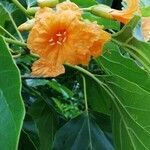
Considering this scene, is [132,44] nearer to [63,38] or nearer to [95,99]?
[63,38]

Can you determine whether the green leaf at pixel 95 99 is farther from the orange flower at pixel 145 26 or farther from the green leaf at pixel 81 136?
the orange flower at pixel 145 26

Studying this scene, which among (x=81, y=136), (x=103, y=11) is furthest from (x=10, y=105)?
(x=81, y=136)

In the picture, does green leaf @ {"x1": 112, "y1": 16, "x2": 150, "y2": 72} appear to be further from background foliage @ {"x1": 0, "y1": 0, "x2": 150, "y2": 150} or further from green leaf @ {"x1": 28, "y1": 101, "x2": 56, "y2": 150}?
green leaf @ {"x1": 28, "y1": 101, "x2": 56, "y2": 150}

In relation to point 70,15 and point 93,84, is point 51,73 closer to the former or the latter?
Result: point 70,15

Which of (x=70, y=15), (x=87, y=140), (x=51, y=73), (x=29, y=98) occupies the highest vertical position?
(x=70, y=15)

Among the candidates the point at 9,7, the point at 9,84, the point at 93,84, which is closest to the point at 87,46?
the point at 9,84
